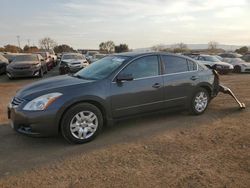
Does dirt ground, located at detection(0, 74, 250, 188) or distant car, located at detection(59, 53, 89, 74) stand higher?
distant car, located at detection(59, 53, 89, 74)

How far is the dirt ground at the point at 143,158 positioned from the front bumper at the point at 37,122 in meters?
0.31

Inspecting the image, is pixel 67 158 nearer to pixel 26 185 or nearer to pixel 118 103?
pixel 26 185

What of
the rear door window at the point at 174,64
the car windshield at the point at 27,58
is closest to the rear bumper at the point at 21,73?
Result: the car windshield at the point at 27,58

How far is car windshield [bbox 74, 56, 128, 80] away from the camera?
5.46m

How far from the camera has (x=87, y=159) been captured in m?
4.27

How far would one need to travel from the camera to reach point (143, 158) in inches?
168

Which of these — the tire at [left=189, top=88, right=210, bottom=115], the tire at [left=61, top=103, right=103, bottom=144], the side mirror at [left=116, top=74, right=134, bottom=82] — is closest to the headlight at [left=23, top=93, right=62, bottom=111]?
the tire at [left=61, top=103, right=103, bottom=144]

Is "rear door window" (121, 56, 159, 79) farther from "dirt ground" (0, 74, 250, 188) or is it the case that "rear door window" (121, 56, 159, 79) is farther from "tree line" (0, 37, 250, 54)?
"tree line" (0, 37, 250, 54)

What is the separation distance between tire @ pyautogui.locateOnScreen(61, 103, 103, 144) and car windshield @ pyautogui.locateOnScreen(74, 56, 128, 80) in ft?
2.40

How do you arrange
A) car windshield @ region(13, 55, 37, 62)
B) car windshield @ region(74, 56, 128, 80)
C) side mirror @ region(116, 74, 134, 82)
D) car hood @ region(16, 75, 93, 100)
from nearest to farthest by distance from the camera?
1. car hood @ region(16, 75, 93, 100)
2. side mirror @ region(116, 74, 134, 82)
3. car windshield @ region(74, 56, 128, 80)
4. car windshield @ region(13, 55, 37, 62)

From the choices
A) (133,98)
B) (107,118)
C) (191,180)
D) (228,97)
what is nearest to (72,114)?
(107,118)

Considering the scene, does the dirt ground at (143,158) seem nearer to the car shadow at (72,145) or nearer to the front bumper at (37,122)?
the car shadow at (72,145)

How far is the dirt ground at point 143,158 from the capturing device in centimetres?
361

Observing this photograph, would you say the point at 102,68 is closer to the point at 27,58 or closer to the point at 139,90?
the point at 139,90
